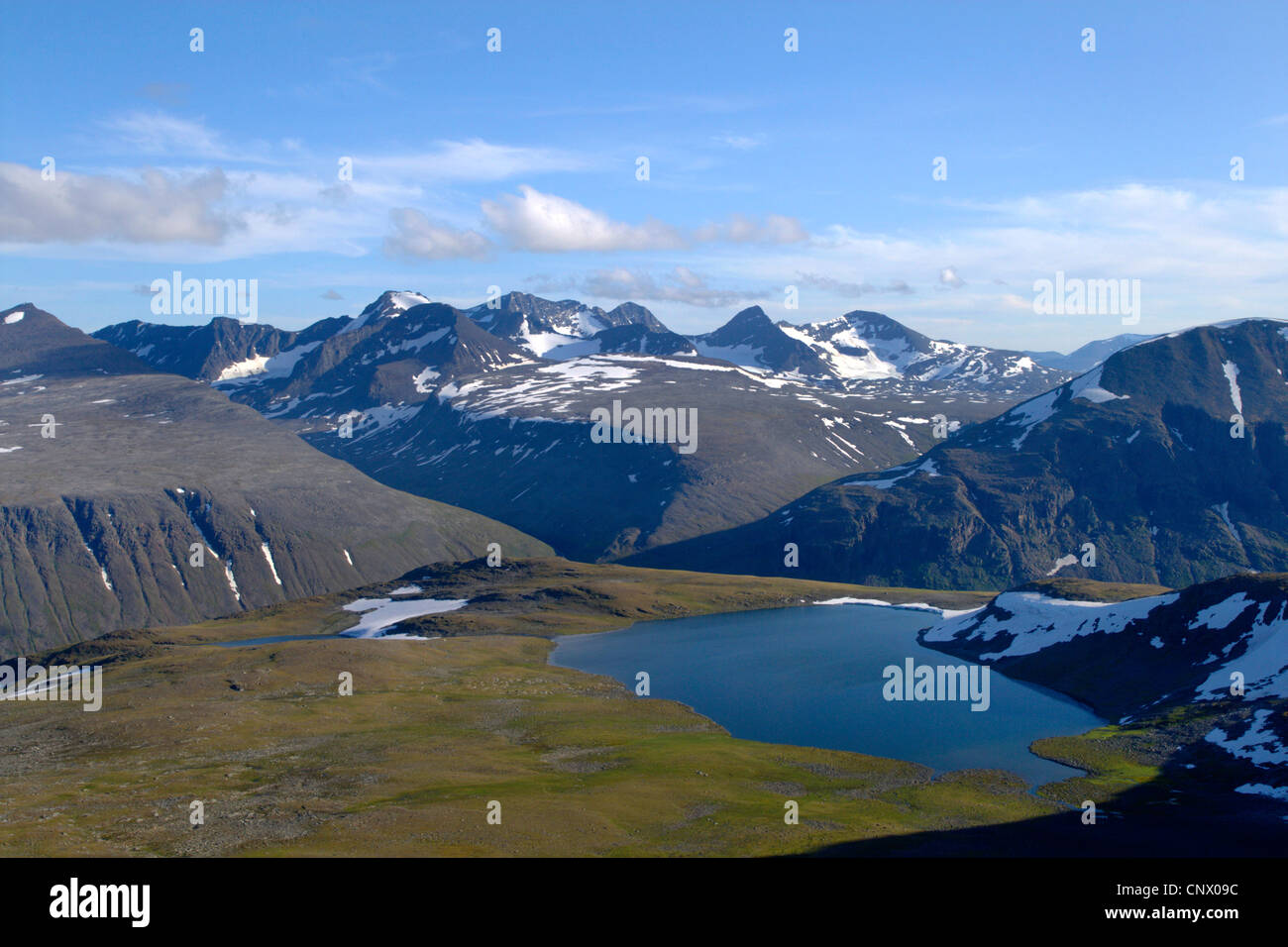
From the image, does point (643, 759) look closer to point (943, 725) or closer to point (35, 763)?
point (943, 725)

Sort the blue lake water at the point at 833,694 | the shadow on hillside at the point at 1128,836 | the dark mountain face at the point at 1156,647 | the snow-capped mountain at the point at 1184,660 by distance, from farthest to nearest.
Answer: the dark mountain face at the point at 1156,647
the blue lake water at the point at 833,694
the snow-capped mountain at the point at 1184,660
the shadow on hillside at the point at 1128,836

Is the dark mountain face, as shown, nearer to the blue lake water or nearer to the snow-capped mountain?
the snow-capped mountain

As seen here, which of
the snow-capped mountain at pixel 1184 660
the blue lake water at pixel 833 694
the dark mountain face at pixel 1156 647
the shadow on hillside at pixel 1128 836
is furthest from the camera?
the dark mountain face at pixel 1156 647

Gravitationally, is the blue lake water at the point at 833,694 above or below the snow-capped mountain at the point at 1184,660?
below

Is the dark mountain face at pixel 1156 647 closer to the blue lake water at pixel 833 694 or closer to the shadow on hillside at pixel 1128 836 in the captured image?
the blue lake water at pixel 833 694

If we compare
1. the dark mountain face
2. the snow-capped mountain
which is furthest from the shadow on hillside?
the dark mountain face

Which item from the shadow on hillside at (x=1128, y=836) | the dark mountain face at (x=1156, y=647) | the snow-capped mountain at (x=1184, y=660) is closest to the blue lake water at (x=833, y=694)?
the dark mountain face at (x=1156, y=647)

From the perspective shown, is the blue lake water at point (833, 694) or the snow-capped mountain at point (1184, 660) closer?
the snow-capped mountain at point (1184, 660)
